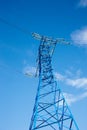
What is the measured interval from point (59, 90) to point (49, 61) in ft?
11.3

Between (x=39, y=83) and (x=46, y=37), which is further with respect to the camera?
(x=46, y=37)

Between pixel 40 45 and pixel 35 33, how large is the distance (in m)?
1.22

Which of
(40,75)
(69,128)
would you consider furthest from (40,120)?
(40,75)

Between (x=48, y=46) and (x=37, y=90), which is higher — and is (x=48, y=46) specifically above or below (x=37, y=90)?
above

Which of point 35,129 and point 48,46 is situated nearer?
point 35,129

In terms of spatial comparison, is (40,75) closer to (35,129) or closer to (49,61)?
(49,61)

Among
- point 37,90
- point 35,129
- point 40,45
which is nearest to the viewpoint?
point 35,129

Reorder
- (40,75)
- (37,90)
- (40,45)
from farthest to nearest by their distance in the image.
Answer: (40,45) < (40,75) < (37,90)

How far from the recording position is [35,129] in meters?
19.9

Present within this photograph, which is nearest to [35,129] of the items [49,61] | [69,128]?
[69,128]

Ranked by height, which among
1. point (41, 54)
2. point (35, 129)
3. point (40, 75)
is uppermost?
point (41, 54)

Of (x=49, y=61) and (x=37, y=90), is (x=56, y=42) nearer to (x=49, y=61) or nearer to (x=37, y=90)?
(x=49, y=61)

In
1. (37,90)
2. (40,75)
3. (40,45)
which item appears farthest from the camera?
(40,45)

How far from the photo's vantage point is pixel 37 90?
22219mm
